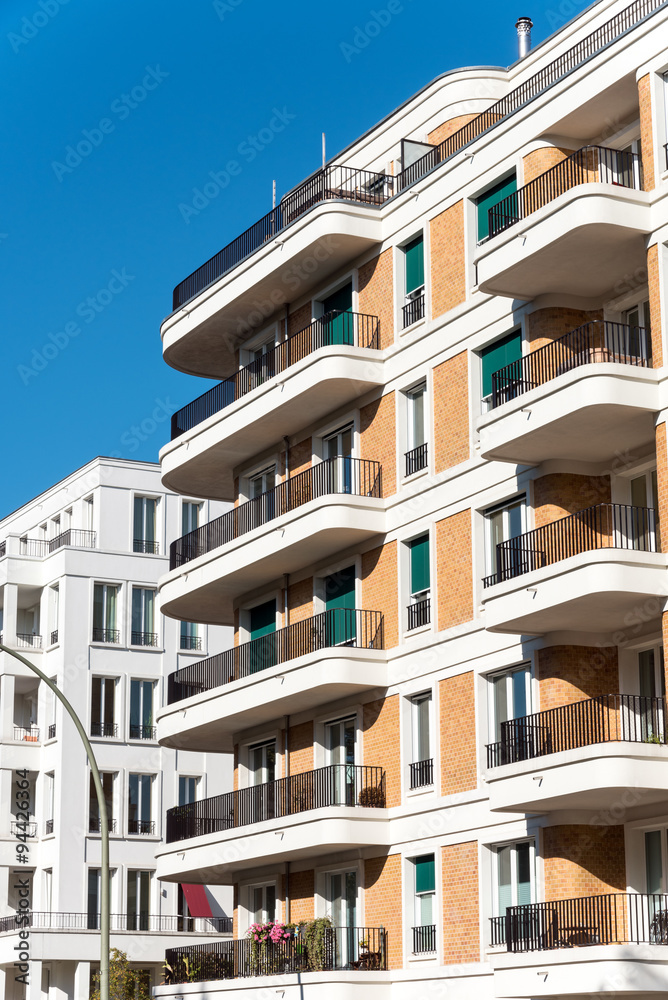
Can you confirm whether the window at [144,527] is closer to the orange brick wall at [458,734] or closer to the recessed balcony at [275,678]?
the recessed balcony at [275,678]

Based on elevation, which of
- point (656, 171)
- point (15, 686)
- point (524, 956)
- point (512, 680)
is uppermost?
point (656, 171)

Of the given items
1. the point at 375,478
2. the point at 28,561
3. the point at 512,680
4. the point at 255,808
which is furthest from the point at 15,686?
the point at 512,680

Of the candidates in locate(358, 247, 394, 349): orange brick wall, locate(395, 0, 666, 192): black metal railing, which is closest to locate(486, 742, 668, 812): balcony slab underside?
locate(358, 247, 394, 349): orange brick wall

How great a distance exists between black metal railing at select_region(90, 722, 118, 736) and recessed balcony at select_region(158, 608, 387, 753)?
570 inches

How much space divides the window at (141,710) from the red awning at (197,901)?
6.82m

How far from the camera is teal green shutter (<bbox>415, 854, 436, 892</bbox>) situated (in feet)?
96.4

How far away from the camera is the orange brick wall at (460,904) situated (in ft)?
91.0

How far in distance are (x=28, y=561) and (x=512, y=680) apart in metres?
31.6

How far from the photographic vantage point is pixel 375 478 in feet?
108

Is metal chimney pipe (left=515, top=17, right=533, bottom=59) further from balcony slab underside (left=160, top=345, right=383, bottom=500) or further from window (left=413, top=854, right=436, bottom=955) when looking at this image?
window (left=413, top=854, right=436, bottom=955)

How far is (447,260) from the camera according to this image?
31.5m

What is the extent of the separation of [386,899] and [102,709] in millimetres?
25108

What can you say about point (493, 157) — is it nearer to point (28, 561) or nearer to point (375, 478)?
point (375, 478)

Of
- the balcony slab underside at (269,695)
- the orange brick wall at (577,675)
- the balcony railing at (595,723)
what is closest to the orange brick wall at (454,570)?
the balcony slab underside at (269,695)
